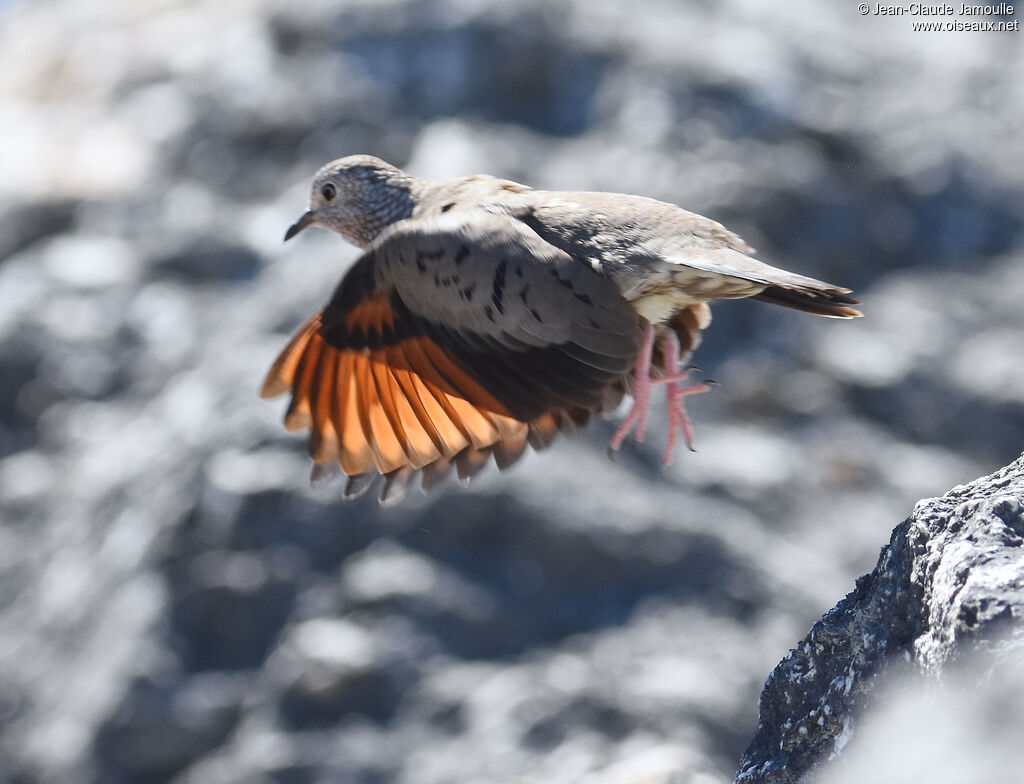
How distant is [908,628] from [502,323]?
1768 millimetres

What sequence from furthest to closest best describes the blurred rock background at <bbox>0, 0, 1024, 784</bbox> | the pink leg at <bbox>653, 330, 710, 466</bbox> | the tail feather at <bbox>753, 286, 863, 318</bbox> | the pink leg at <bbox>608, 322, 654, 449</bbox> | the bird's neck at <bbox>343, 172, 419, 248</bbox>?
the blurred rock background at <bbox>0, 0, 1024, 784</bbox> < the bird's neck at <bbox>343, 172, 419, 248</bbox> < the pink leg at <bbox>653, 330, 710, 466</bbox> < the pink leg at <bbox>608, 322, 654, 449</bbox> < the tail feather at <bbox>753, 286, 863, 318</bbox>

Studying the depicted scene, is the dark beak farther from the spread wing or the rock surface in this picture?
the rock surface

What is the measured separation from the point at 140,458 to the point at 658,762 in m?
3.70

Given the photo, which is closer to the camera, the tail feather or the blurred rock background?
the tail feather

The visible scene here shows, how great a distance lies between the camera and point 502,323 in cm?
382

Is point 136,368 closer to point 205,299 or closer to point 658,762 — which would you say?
point 205,299

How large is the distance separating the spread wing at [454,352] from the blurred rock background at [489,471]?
1883mm

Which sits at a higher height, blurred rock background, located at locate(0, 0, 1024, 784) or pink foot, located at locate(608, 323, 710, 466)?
pink foot, located at locate(608, 323, 710, 466)

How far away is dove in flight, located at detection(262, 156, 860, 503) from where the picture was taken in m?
3.76

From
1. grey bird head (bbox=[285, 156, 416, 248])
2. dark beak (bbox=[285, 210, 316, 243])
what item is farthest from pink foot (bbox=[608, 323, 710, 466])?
dark beak (bbox=[285, 210, 316, 243])

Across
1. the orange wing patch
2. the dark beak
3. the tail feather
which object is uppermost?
the tail feather

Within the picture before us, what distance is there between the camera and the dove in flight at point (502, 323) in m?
3.76

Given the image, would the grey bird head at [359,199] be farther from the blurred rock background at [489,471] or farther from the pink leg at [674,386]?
the blurred rock background at [489,471]

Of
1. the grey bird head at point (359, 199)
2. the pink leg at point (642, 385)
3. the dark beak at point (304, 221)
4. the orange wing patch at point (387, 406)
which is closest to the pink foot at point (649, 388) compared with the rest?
the pink leg at point (642, 385)
